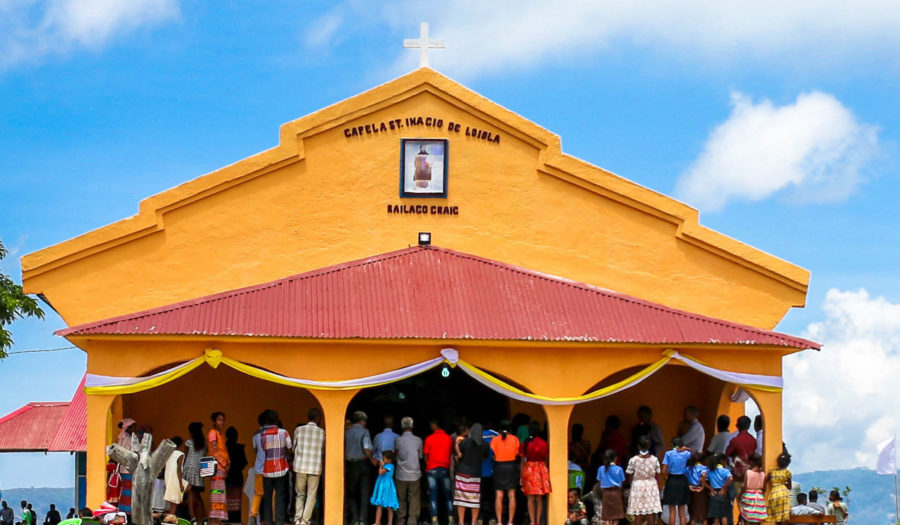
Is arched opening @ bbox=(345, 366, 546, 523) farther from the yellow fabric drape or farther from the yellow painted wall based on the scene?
the yellow fabric drape

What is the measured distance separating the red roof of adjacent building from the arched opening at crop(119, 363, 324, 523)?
29.8 ft

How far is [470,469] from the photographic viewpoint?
20.3 metres

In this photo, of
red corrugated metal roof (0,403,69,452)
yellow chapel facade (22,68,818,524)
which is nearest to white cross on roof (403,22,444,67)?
yellow chapel facade (22,68,818,524)

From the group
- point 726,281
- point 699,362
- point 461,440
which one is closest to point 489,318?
point 461,440

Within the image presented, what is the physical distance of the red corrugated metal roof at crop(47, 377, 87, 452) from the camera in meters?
32.3

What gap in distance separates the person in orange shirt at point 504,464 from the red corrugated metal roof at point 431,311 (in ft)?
4.99

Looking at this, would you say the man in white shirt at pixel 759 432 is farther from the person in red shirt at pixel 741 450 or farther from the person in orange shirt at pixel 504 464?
the person in orange shirt at pixel 504 464

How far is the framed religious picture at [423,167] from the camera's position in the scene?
23.8m

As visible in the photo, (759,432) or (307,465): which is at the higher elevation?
(759,432)

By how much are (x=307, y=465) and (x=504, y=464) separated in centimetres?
297

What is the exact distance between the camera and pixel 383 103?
23844 millimetres

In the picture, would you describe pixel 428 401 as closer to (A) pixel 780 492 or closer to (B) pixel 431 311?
(B) pixel 431 311

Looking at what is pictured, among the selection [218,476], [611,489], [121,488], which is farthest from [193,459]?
[611,489]

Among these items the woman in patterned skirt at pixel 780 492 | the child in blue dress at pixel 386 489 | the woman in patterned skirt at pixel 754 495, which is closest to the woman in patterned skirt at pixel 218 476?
the child in blue dress at pixel 386 489
